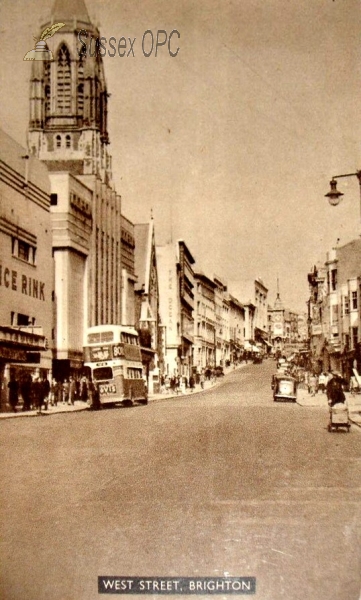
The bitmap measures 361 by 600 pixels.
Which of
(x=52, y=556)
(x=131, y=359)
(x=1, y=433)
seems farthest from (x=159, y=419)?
(x=52, y=556)

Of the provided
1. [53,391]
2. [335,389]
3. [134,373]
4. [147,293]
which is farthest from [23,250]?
[147,293]

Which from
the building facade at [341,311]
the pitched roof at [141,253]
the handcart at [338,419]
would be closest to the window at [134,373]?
the building facade at [341,311]

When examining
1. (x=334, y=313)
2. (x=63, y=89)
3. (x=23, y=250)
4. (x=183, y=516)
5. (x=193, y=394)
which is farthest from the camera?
(x=63, y=89)

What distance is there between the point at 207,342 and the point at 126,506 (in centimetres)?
4288

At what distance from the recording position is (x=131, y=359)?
35.0 metres

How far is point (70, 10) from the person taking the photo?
1084 cm

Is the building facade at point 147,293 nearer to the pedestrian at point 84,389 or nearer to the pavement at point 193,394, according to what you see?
the pavement at point 193,394

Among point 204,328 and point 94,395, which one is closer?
point 94,395

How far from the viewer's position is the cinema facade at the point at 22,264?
25750 millimetres

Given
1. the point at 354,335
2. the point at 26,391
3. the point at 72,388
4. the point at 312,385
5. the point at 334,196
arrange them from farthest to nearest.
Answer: the point at 354,335
the point at 312,385
the point at 72,388
the point at 26,391
the point at 334,196

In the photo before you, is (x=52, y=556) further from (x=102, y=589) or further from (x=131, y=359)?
(x=131, y=359)

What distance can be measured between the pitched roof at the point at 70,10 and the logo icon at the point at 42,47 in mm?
157
